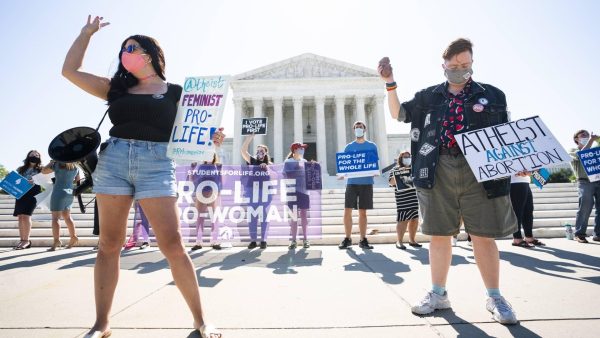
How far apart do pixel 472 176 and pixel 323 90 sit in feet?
112

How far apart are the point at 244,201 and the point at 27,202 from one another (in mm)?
4730

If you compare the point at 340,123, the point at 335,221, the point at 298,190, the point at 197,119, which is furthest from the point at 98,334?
the point at 340,123

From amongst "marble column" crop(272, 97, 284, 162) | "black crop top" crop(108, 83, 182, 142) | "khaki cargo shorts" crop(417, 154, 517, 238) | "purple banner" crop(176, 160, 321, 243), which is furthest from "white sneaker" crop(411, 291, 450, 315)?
"marble column" crop(272, 97, 284, 162)

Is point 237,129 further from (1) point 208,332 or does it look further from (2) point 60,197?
(1) point 208,332

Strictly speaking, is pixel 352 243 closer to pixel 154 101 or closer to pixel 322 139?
pixel 154 101

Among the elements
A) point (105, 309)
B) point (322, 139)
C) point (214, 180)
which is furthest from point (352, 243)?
point (322, 139)

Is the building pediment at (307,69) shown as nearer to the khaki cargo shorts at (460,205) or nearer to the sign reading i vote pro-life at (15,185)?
the sign reading i vote pro-life at (15,185)

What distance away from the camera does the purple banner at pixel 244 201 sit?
6223 millimetres

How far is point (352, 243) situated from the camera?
673 centimetres

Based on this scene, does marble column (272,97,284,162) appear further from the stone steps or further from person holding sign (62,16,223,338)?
person holding sign (62,16,223,338)

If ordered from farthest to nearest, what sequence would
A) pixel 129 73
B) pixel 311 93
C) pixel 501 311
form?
pixel 311 93 < pixel 129 73 < pixel 501 311

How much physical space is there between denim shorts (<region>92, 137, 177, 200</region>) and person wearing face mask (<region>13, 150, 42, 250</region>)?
6504 millimetres

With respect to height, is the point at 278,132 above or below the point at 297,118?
below

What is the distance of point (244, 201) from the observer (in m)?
6.42
